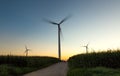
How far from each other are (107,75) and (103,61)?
988 centimetres

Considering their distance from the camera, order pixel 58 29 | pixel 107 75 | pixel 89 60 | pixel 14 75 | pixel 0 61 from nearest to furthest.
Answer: pixel 107 75, pixel 89 60, pixel 14 75, pixel 0 61, pixel 58 29

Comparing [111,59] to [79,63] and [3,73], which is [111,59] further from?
[3,73]

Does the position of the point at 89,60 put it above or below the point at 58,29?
below

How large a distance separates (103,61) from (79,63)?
472 cm

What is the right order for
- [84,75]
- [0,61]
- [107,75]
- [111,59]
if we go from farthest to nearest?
1. [0,61]
2. [111,59]
3. [84,75]
4. [107,75]

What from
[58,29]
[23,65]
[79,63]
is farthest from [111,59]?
[58,29]

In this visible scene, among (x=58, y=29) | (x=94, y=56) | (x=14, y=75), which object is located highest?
(x=58, y=29)

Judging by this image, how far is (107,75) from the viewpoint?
16922 millimetres

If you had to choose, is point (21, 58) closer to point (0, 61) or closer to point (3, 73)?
point (0, 61)

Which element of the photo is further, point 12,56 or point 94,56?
point 12,56

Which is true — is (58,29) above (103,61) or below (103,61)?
above

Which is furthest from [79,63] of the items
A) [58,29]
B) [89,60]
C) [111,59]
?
[58,29]

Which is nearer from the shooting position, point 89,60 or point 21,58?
point 89,60

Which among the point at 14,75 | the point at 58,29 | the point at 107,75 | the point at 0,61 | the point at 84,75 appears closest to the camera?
the point at 107,75
